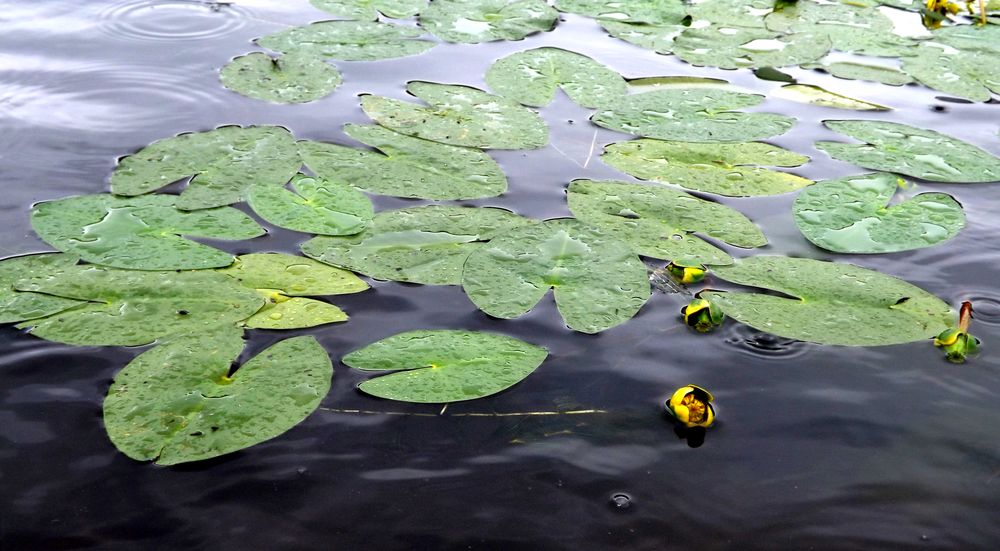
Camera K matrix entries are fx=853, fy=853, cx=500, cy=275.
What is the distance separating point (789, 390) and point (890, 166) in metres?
1.44

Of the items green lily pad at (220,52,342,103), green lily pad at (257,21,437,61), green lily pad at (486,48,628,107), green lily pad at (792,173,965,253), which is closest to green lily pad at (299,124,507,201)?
green lily pad at (220,52,342,103)

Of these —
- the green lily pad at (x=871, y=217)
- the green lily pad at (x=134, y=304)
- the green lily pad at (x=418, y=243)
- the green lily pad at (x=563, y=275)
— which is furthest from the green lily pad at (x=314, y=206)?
the green lily pad at (x=871, y=217)

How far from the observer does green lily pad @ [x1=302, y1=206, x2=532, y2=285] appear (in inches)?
102

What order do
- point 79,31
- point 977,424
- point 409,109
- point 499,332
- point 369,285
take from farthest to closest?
point 79,31, point 409,109, point 369,285, point 499,332, point 977,424

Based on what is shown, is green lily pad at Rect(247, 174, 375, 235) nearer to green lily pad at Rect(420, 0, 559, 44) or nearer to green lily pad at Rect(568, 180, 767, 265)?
green lily pad at Rect(568, 180, 767, 265)

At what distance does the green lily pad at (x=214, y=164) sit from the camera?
2916mm

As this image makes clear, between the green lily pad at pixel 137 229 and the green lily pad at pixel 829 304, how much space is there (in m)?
1.53

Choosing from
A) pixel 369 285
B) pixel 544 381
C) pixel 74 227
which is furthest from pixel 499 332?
pixel 74 227

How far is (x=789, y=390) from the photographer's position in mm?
2232

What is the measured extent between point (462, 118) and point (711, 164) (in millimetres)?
1005

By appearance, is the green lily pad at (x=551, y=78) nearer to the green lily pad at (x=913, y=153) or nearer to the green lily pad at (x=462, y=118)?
the green lily pad at (x=462, y=118)

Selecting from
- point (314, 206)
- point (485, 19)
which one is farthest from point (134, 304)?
point (485, 19)

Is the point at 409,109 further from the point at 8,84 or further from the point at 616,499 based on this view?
the point at 616,499

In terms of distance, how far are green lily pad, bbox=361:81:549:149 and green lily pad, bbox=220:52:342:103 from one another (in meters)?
0.27
